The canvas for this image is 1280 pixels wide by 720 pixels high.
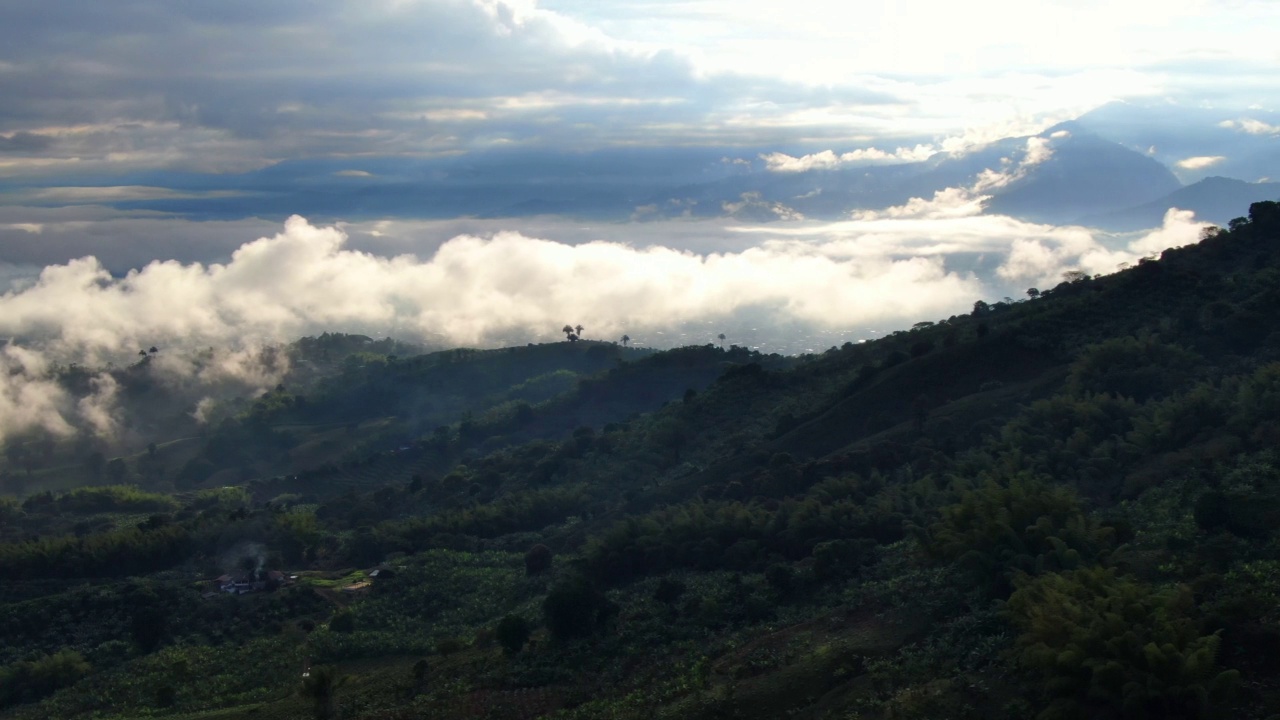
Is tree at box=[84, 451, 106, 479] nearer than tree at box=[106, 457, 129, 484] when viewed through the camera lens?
No

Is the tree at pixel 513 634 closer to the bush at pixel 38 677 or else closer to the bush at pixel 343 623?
the bush at pixel 343 623

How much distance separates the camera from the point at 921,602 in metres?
28.4

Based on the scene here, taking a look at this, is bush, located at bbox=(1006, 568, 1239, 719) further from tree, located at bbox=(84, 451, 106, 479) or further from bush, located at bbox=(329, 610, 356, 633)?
tree, located at bbox=(84, 451, 106, 479)

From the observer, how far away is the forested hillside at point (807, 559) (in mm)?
23281

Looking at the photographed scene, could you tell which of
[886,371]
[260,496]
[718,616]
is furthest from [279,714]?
[260,496]

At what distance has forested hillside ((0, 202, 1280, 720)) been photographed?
76.4ft

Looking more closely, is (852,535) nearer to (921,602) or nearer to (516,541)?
(921,602)

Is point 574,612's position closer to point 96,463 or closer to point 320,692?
point 320,692

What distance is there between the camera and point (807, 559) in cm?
3891

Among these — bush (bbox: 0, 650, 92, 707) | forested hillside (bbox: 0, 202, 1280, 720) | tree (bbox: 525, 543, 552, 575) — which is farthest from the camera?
tree (bbox: 525, 543, 552, 575)

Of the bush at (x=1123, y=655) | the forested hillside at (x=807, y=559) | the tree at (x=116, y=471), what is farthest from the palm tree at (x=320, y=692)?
the tree at (x=116, y=471)

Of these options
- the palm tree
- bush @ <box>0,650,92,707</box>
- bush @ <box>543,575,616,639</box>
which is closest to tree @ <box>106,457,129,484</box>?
bush @ <box>0,650,92,707</box>

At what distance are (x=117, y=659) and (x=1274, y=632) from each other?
140 feet

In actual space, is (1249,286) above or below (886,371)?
above
